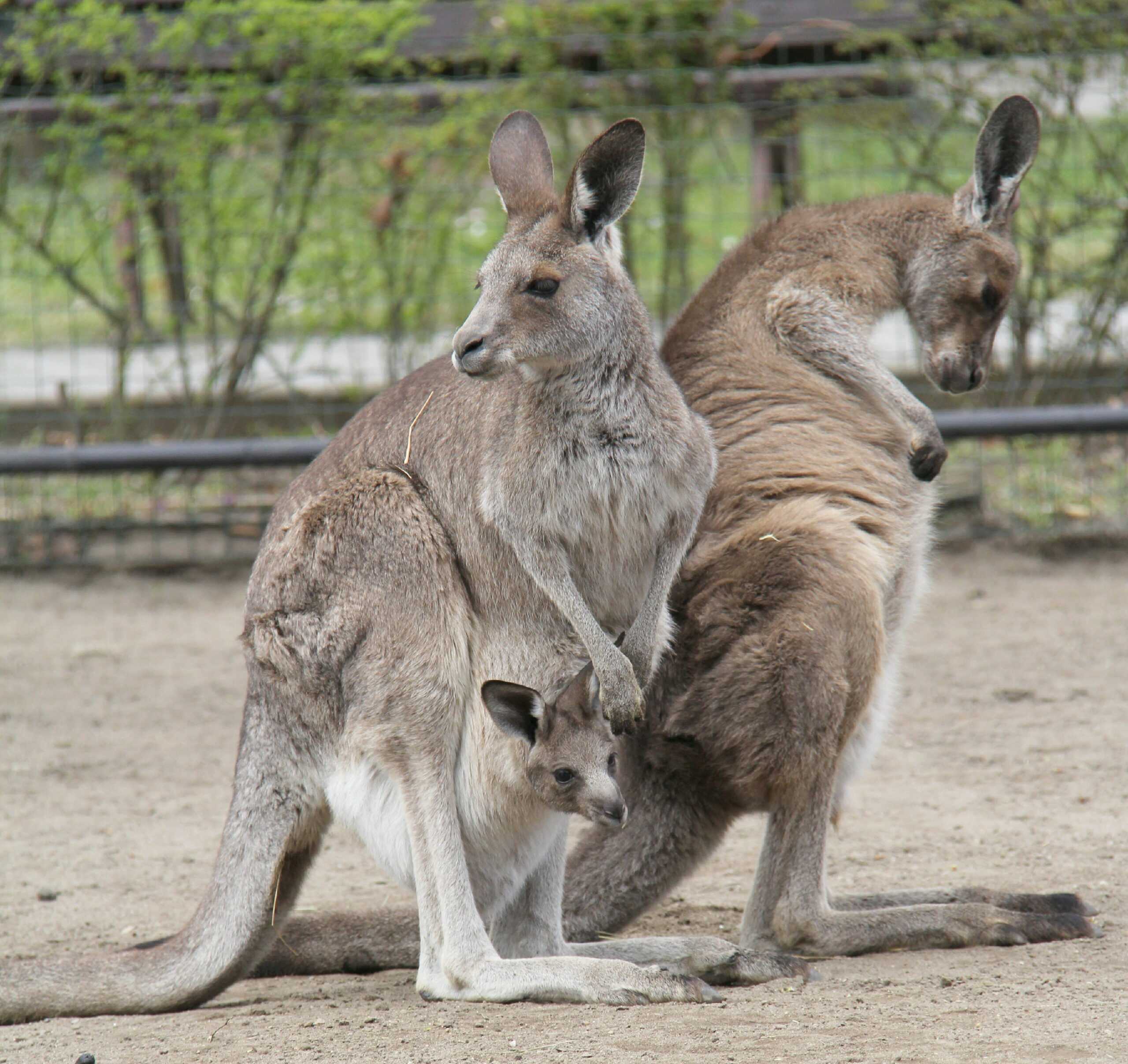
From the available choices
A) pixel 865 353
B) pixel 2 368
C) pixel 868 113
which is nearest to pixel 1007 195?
pixel 865 353

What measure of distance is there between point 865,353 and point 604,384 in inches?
37.1

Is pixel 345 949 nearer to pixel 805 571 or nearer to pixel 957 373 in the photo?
pixel 805 571

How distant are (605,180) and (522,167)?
26cm

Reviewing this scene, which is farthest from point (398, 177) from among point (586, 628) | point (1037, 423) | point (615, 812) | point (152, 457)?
point (615, 812)

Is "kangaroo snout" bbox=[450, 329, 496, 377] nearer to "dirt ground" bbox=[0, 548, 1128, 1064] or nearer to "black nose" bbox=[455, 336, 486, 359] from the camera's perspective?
"black nose" bbox=[455, 336, 486, 359]

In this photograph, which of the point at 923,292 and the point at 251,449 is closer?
the point at 923,292

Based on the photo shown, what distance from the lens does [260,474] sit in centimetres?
739

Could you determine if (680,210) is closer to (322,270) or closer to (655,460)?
(322,270)

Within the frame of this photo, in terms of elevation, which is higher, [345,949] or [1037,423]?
[1037,423]

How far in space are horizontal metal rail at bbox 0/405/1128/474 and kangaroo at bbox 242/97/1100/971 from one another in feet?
8.80

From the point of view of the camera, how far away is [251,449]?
6438mm

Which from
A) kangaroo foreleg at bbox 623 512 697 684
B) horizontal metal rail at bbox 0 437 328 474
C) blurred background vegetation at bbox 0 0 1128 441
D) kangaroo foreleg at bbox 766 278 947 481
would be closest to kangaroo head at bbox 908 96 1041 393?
kangaroo foreleg at bbox 766 278 947 481

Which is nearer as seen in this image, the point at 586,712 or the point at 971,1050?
the point at 971,1050

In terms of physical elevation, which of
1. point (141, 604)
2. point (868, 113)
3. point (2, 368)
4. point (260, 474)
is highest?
point (868, 113)
